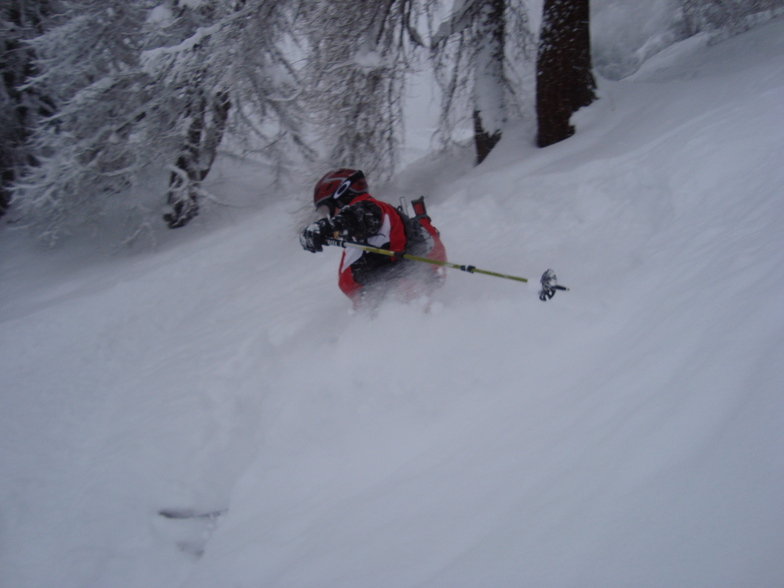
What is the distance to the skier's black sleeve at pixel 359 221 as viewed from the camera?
11.4 feet

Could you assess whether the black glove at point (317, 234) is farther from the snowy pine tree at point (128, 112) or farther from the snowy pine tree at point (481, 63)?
the snowy pine tree at point (128, 112)

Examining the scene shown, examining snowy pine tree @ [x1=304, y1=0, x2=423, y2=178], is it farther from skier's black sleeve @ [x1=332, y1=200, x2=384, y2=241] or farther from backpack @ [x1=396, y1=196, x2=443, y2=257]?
skier's black sleeve @ [x1=332, y1=200, x2=384, y2=241]

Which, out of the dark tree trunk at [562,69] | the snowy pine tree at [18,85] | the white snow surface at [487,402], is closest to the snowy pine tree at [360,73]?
the white snow surface at [487,402]

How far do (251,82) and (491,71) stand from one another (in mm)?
4122

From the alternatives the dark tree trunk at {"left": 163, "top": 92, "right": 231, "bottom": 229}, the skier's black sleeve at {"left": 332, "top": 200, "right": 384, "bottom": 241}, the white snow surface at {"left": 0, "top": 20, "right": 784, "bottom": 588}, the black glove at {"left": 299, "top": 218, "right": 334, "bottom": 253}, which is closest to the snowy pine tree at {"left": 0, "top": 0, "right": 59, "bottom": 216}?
the dark tree trunk at {"left": 163, "top": 92, "right": 231, "bottom": 229}

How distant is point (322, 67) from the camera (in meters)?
6.12

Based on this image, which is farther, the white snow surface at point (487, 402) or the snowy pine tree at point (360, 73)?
the snowy pine tree at point (360, 73)

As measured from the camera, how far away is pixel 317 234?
3543 mm

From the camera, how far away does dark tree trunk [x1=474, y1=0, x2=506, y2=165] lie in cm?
650

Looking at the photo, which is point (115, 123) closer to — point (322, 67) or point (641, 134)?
point (322, 67)

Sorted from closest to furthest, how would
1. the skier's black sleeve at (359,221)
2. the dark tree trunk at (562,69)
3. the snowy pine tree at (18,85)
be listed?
1. the skier's black sleeve at (359,221)
2. the dark tree trunk at (562,69)
3. the snowy pine tree at (18,85)

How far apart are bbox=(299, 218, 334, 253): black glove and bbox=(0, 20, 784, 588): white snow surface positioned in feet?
3.02

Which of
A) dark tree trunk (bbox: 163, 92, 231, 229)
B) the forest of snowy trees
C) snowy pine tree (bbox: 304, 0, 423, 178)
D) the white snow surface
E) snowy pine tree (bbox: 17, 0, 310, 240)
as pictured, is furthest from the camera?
dark tree trunk (bbox: 163, 92, 231, 229)

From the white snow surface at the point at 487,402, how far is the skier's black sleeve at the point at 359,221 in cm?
80
